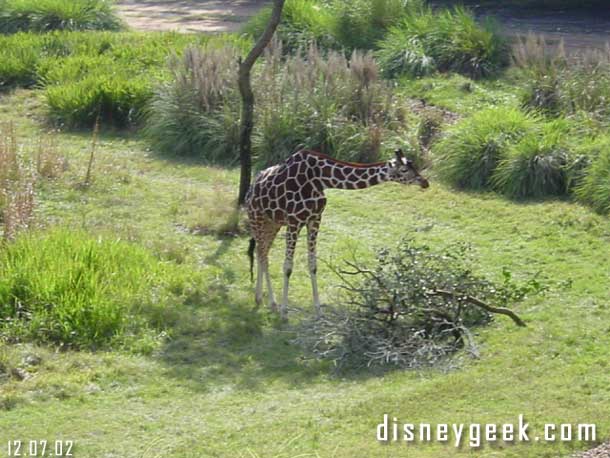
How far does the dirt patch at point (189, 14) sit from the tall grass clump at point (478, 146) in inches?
374

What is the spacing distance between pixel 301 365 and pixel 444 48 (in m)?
11.4

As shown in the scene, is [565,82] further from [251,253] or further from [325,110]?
[251,253]

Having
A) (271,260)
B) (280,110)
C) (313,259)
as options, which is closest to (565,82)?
(280,110)

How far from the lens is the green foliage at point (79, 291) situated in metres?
11.0

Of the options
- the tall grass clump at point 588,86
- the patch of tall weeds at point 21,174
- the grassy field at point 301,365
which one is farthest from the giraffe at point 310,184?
the tall grass clump at point 588,86

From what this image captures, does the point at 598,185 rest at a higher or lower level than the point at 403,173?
lower

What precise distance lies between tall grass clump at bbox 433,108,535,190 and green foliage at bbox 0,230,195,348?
501 centimetres

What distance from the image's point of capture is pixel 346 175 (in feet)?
38.2

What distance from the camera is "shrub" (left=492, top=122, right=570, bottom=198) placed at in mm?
15766

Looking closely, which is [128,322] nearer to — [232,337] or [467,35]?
[232,337]

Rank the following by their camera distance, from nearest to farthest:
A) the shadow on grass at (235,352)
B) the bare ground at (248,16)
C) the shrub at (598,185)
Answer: the shadow on grass at (235,352)
the shrub at (598,185)
the bare ground at (248,16)

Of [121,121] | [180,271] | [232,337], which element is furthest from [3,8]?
[232,337]

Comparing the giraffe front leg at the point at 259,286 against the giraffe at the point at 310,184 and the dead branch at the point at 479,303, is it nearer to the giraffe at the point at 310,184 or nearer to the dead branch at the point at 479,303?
the giraffe at the point at 310,184

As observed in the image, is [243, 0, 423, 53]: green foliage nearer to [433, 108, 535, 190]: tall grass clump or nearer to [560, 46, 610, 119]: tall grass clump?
[560, 46, 610, 119]: tall grass clump
